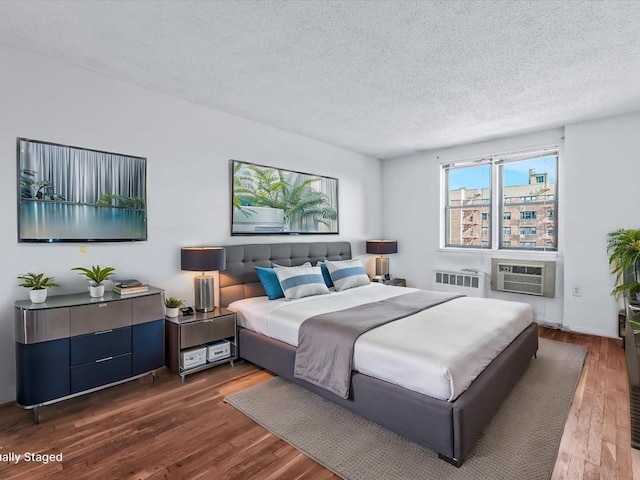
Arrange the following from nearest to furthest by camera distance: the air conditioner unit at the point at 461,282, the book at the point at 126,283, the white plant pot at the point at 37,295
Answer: the white plant pot at the point at 37,295 → the book at the point at 126,283 → the air conditioner unit at the point at 461,282

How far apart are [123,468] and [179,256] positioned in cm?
197

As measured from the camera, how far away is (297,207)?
15.1ft

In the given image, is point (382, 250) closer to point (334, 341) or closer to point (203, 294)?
point (203, 294)

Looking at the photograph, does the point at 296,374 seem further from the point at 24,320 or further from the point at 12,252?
the point at 12,252

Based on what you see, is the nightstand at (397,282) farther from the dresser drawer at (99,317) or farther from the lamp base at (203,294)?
the dresser drawer at (99,317)

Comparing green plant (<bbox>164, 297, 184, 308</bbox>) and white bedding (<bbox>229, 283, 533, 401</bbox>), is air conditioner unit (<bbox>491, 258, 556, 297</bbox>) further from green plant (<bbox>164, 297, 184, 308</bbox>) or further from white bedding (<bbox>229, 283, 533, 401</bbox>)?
green plant (<bbox>164, 297, 184, 308</bbox>)

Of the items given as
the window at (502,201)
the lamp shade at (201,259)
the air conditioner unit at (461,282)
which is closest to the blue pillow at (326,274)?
the lamp shade at (201,259)

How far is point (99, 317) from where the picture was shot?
2.55 metres

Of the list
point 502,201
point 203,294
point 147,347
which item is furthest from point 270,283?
point 502,201

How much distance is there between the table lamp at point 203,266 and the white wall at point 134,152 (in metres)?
0.25

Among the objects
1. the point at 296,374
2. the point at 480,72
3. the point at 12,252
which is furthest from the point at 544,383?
the point at 12,252

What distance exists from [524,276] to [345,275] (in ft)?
8.21

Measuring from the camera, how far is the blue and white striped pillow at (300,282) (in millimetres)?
3609

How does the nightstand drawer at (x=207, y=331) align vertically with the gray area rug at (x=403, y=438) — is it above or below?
above
